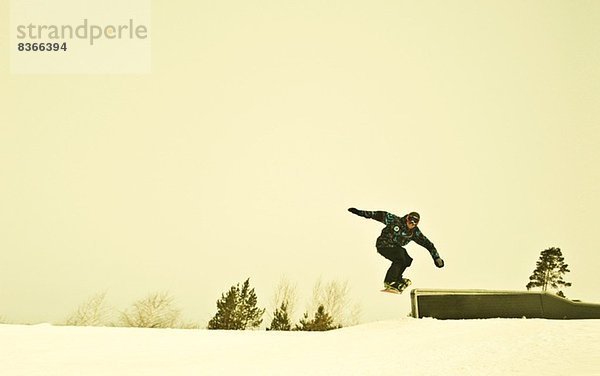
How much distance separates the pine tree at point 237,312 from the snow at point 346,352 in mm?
24230

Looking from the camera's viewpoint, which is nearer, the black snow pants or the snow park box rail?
the black snow pants

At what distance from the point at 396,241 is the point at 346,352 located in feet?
12.6

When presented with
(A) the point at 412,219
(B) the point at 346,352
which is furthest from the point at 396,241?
(B) the point at 346,352

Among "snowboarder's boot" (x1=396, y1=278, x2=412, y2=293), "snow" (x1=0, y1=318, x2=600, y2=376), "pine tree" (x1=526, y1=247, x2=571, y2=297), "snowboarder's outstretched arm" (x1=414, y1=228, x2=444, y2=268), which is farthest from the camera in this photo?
"pine tree" (x1=526, y1=247, x2=571, y2=297)

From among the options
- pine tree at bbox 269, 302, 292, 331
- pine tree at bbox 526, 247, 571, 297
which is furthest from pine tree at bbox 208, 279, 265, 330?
pine tree at bbox 526, 247, 571, 297

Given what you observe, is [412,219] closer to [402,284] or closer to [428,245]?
[428,245]

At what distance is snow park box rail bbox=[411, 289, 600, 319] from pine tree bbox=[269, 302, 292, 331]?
26.0 meters

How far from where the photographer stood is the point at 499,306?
1347cm

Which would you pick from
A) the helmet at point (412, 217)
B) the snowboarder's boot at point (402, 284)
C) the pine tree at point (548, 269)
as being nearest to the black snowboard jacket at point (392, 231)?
the helmet at point (412, 217)

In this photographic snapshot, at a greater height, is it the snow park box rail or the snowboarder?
the snowboarder

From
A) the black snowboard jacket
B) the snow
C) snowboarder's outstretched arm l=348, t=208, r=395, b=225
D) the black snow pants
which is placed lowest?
the snow

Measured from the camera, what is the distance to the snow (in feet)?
26.2

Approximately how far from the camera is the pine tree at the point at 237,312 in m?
37.8

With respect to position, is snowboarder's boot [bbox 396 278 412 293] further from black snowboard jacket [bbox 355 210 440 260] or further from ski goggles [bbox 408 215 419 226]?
ski goggles [bbox 408 215 419 226]
